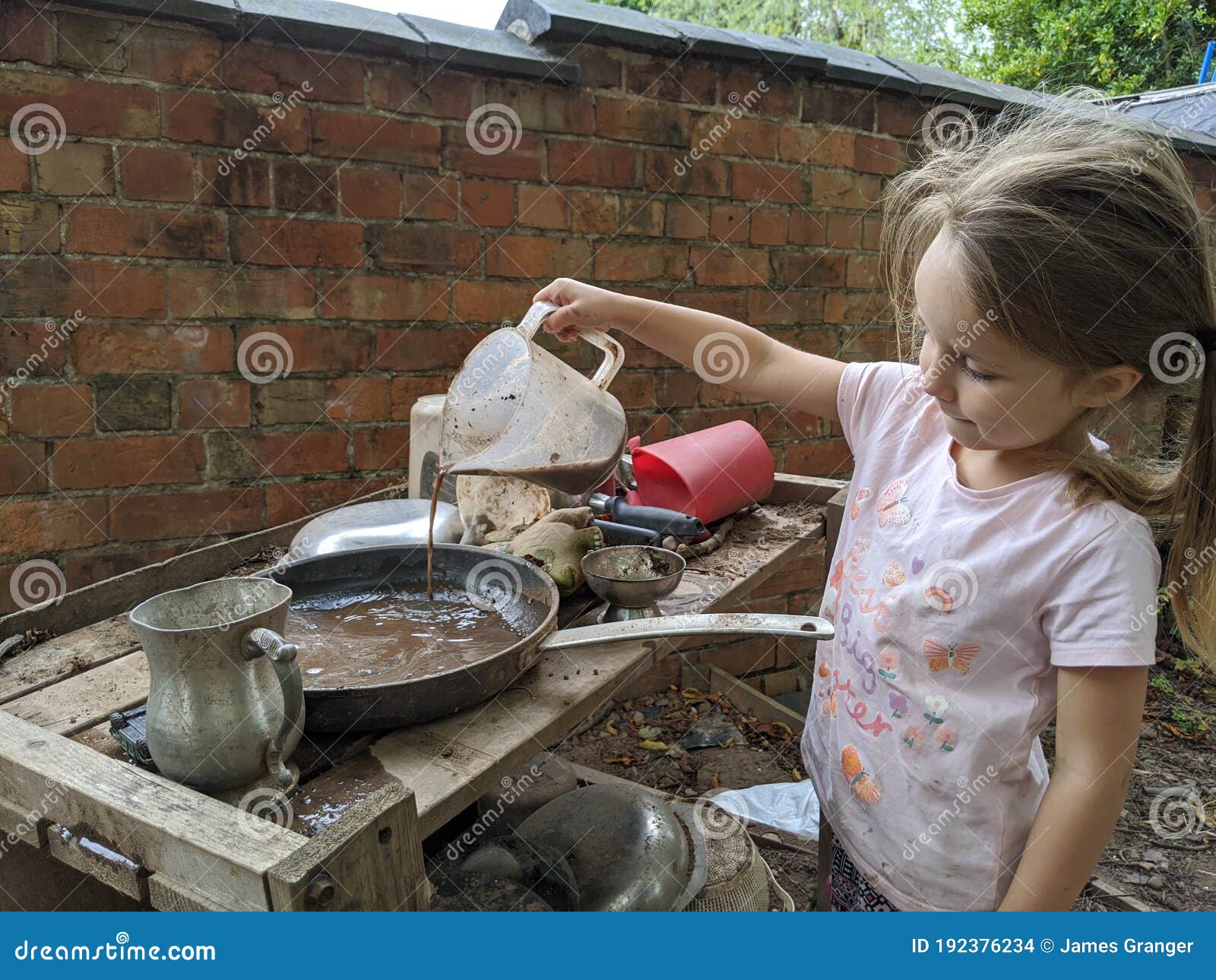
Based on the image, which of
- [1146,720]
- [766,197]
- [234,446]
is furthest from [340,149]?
[1146,720]

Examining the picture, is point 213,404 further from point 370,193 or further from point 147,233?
point 370,193

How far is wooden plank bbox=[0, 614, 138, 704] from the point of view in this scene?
3.93ft

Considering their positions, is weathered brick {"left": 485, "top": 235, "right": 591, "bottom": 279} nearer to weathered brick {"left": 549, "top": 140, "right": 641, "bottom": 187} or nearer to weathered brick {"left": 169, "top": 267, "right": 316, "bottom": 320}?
weathered brick {"left": 549, "top": 140, "right": 641, "bottom": 187}

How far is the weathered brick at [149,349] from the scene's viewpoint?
1932mm

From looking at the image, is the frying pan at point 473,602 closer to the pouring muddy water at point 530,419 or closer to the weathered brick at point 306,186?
the pouring muddy water at point 530,419

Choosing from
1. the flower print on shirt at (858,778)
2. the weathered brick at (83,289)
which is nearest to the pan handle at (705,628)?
the flower print on shirt at (858,778)

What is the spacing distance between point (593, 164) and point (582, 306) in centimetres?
120

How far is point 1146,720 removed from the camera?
3.00 metres

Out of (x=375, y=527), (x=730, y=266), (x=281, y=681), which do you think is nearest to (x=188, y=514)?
(x=375, y=527)

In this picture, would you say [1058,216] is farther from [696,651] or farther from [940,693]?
[696,651]

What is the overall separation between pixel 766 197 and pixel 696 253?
0.32 metres

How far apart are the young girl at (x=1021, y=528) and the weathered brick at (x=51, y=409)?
1.66 metres

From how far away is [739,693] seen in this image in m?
2.89

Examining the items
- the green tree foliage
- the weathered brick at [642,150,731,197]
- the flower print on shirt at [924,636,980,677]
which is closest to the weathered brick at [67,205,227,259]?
the weathered brick at [642,150,731,197]
